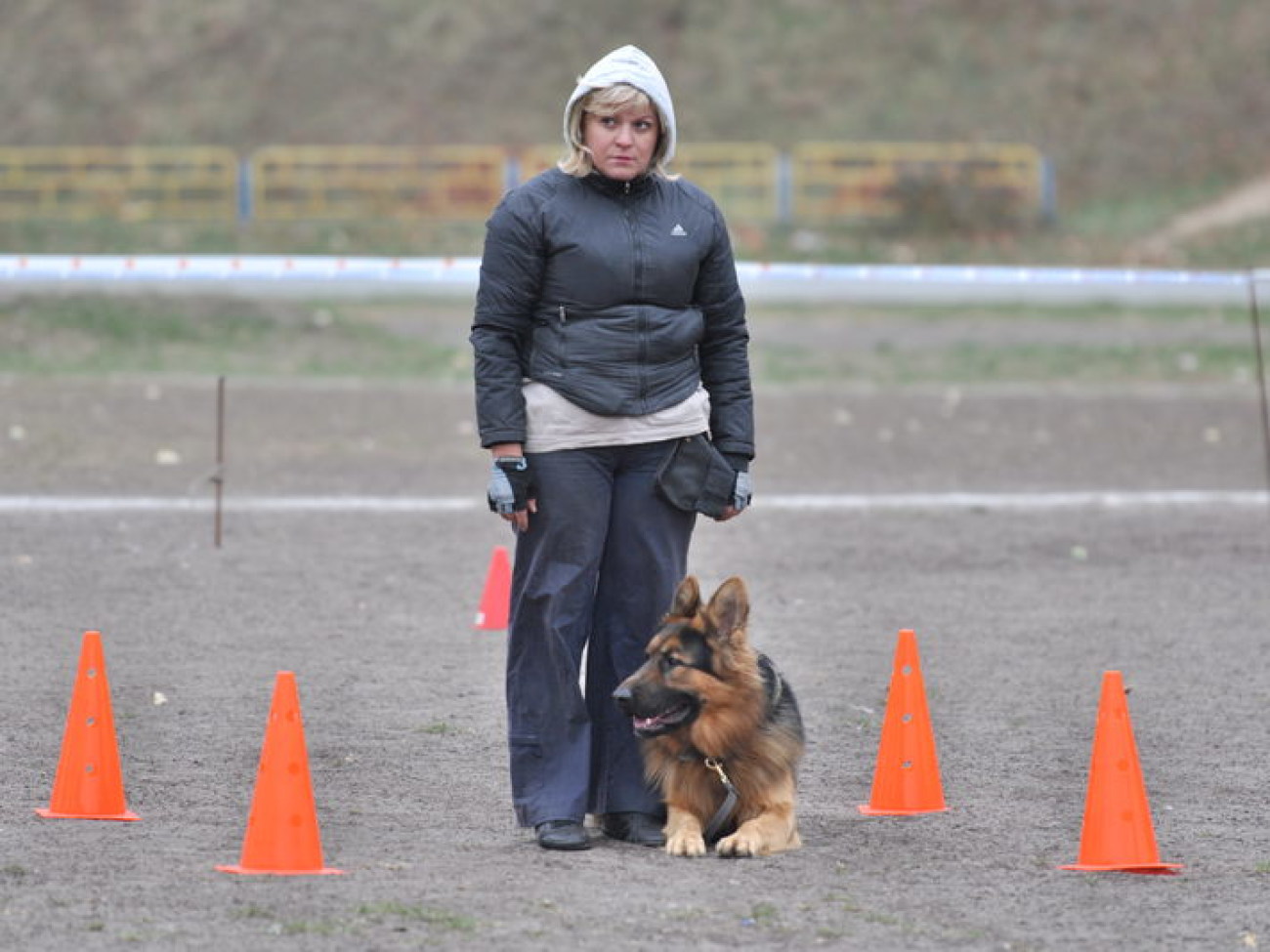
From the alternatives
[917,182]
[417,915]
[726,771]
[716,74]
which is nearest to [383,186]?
[716,74]

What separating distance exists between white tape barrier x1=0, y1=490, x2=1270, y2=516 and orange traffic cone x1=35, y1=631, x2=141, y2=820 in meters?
7.45

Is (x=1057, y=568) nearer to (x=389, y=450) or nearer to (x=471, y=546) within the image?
(x=471, y=546)

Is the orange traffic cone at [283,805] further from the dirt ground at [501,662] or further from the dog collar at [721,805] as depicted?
the dog collar at [721,805]

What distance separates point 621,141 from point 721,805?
1.81 metres

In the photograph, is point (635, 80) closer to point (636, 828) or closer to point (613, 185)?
point (613, 185)

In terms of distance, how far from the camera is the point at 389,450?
1705 centimetres

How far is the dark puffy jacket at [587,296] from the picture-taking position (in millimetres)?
6004

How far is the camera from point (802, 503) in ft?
48.1

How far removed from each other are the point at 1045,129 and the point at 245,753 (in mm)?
30836

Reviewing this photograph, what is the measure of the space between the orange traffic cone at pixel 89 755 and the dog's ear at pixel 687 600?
1.66 metres

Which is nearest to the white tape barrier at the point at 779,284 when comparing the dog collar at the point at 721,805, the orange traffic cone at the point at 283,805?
the dog collar at the point at 721,805

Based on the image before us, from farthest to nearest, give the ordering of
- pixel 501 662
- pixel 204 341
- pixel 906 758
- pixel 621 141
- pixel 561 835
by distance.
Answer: pixel 204 341, pixel 501 662, pixel 906 758, pixel 561 835, pixel 621 141

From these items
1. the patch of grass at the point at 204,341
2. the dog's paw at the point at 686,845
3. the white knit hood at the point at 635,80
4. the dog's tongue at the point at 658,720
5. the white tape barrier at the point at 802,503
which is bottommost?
the dog's paw at the point at 686,845

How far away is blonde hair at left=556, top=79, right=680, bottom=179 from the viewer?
5984 millimetres
